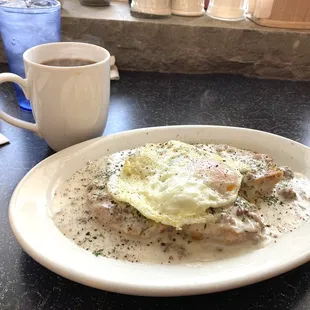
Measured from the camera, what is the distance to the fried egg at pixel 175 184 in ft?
1.95

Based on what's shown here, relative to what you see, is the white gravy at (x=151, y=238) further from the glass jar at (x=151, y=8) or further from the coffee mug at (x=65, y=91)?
the glass jar at (x=151, y=8)

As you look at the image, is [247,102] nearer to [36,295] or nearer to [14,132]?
[14,132]

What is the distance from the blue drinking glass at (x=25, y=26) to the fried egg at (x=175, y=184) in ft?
1.61

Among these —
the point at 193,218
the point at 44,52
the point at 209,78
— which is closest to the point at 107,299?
the point at 193,218

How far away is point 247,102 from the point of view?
1.25 m

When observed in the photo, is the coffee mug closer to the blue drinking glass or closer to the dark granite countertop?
the dark granite countertop

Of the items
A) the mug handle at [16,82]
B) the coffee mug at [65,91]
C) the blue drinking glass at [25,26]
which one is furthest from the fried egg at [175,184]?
the blue drinking glass at [25,26]

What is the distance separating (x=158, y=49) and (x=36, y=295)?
1028mm

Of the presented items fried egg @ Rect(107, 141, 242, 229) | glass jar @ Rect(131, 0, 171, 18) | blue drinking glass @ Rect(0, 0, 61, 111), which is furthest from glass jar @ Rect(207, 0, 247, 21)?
fried egg @ Rect(107, 141, 242, 229)

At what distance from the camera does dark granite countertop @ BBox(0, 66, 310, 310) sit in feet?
1.80

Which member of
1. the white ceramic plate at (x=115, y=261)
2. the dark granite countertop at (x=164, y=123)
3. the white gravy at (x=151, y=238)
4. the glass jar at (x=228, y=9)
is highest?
the glass jar at (x=228, y=9)

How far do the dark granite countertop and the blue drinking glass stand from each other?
0.47 ft

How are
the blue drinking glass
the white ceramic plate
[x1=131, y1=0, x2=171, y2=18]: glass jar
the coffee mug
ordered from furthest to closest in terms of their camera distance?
[x1=131, y1=0, x2=171, y2=18]: glass jar < the blue drinking glass < the coffee mug < the white ceramic plate

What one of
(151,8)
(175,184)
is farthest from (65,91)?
(151,8)
